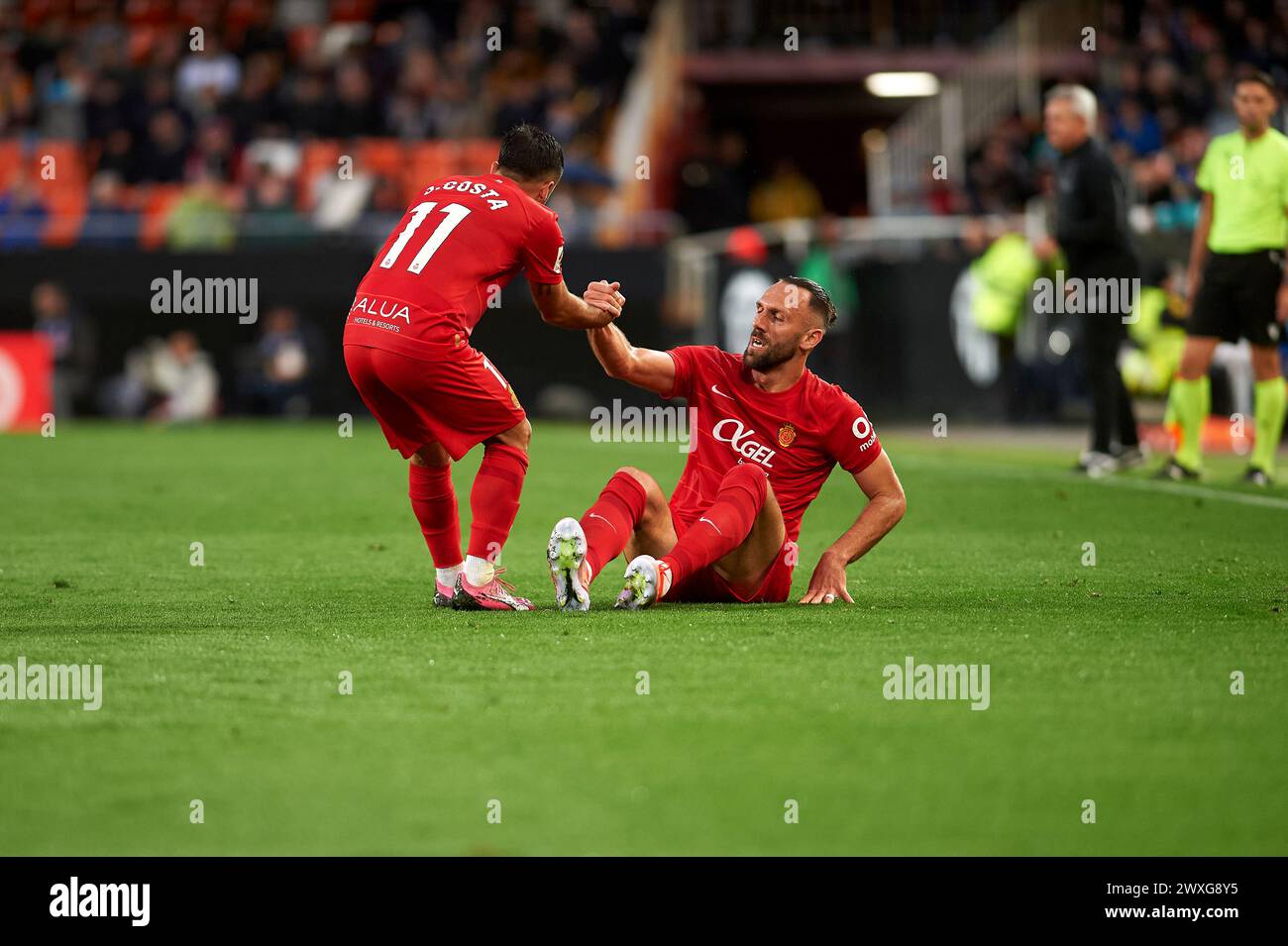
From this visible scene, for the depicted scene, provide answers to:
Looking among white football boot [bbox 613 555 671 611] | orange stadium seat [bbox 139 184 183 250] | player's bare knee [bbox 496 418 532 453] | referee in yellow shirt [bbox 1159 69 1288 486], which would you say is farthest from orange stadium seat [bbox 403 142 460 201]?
white football boot [bbox 613 555 671 611]

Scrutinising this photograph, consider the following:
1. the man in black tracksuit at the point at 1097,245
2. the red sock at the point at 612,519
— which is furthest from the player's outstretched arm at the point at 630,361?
the man in black tracksuit at the point at 1097,245

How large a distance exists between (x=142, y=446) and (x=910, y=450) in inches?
257

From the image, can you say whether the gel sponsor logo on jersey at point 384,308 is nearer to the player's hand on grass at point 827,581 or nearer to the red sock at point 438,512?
the red sock at point 438,512

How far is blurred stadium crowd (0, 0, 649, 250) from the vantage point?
2083cm

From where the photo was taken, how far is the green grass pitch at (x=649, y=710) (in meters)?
3.66

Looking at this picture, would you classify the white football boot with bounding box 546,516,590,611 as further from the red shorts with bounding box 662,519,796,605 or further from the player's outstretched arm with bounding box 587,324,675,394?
the player's outstretched arm with bounding box 587,324,675,394

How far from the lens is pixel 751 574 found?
21.2ft

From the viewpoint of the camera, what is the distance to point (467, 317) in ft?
21.0

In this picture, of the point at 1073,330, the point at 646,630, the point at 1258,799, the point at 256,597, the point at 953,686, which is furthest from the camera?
the point at 1073,330

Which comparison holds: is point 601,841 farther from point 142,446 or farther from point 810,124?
point 810,124

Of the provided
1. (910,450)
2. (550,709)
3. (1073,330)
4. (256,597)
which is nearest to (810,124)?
(1073,330)

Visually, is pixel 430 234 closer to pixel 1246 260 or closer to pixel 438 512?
pixel 438 512

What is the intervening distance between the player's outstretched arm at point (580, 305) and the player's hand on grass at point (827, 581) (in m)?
1.11

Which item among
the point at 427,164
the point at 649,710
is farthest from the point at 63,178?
the point at 649,710
